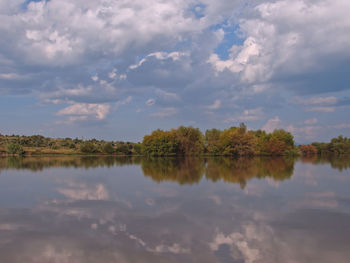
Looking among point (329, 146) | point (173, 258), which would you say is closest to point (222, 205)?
point (173, 258)

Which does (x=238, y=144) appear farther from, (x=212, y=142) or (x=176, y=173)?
(x=176, y=173)

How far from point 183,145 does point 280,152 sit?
34.7 metres

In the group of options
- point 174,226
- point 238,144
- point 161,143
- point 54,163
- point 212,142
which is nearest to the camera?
point 174,226

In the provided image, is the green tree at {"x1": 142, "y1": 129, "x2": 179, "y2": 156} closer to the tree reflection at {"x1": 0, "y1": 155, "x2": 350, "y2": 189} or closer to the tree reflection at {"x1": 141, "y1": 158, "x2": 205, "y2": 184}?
the tree reflection at {"x1": 0, "y1": 155, "x2": 350, "y2": 189}

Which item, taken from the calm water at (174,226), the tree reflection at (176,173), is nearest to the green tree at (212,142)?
the tree reflection at (176,173)

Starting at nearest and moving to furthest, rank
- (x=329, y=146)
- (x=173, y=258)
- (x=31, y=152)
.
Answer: (x=173, y=258) < (x=31, y=152) < (x=329, y=146)

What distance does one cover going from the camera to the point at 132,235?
969cm

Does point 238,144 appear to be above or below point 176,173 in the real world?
above

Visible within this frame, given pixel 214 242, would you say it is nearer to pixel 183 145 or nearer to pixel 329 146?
pixel 183 145

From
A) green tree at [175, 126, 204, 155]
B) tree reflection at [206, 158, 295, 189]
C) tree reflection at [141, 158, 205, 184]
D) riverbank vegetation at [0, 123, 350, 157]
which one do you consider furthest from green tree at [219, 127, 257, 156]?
tree reflection at [141, 158, 205, 184]

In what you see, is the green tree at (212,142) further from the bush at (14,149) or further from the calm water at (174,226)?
the calm water at (174,226)

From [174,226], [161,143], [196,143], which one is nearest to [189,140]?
[196,143]

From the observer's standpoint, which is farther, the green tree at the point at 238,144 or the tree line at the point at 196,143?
the green tree at the point at 238,144

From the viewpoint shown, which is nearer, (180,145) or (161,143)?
(161,143)
